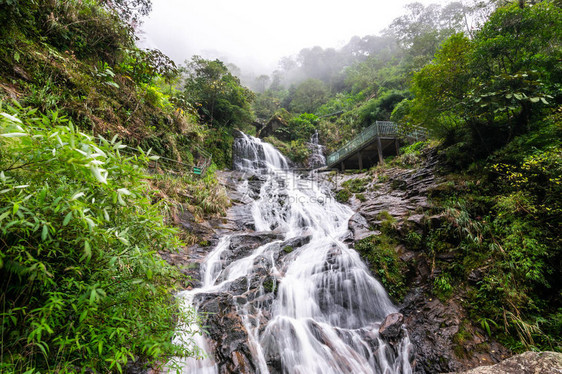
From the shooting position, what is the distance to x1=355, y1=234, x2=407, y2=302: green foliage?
4820 millimetres

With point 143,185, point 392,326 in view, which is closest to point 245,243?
point 392,326

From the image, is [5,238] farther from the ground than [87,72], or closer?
closer

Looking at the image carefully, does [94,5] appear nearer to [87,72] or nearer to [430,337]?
[87,72]

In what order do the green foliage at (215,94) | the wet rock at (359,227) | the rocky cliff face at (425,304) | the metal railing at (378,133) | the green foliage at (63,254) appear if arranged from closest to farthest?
the green foliage at (63,254), the rocky cliff face at (425,304), the wet rock at (359,227), the metal railing at (378,133), the green foliage at (215,94)

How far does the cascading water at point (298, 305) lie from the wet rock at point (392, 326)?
0.34ft

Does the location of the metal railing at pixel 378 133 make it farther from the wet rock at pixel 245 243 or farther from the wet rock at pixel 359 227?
the wet rock at pixel 245 243

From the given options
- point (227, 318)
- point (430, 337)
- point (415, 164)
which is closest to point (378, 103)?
point (415, 164)

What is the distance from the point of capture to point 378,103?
19.9 metres

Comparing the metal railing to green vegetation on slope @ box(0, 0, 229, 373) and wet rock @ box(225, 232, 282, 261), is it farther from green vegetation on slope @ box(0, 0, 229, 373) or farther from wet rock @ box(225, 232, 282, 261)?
green vegetation on slope @ box(0, 0, 229, 373)

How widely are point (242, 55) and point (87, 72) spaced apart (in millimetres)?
93672

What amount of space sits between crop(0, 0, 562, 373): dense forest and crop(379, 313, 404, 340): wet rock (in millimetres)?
1047

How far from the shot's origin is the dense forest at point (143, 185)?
145cm

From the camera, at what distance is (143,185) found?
1831mm

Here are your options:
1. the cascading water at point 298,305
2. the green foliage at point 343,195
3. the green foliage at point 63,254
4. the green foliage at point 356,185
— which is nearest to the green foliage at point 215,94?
the green foliage at point 356,185
